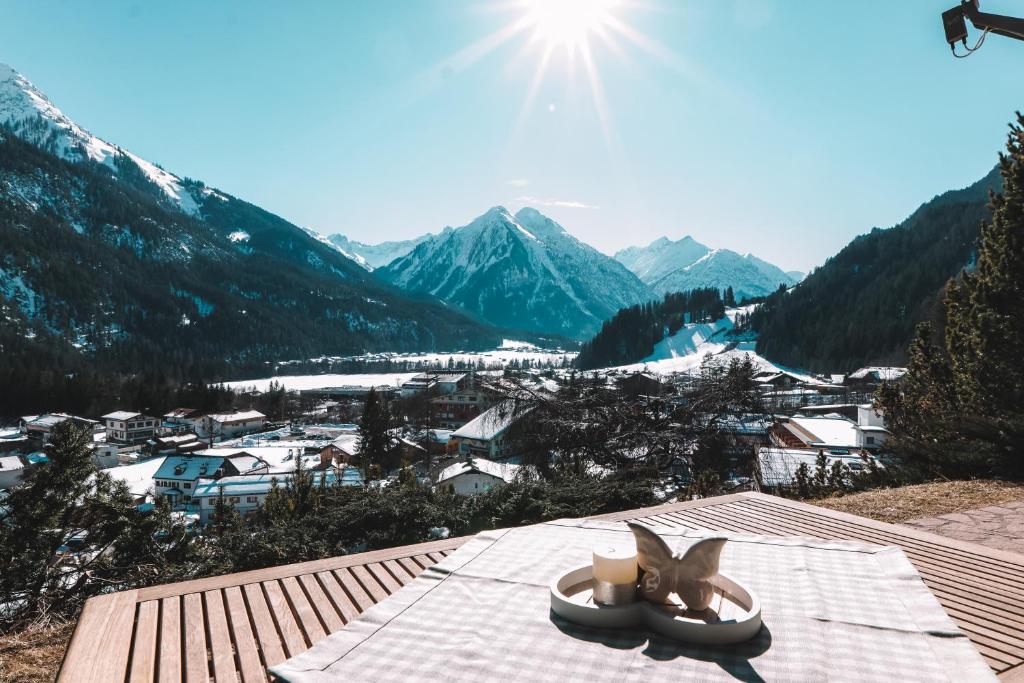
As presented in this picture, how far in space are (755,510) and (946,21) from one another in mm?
5697

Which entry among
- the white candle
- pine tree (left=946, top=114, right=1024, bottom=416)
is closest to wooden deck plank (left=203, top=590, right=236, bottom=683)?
the white candle

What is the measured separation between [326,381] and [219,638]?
14716 cm

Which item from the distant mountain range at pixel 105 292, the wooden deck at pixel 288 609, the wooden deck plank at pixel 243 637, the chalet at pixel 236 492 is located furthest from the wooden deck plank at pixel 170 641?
the distant mountain range at pixel 105 292

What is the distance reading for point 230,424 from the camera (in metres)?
73.8

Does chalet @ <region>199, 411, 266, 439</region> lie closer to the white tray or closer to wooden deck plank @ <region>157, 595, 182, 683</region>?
wooden deck plank @ <region>157, 595, 182, 683</region>

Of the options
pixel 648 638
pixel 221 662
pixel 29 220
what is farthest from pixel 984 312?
pixel 29 220

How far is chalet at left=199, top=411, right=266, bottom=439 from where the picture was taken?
235ft

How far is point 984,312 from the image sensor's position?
1010cm

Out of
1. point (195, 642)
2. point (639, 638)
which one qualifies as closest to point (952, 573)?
point (639, 638)

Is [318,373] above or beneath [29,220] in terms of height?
beneath

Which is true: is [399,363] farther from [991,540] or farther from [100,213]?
[991,540]

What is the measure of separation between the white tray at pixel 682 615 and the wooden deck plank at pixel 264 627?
1356 millimetres

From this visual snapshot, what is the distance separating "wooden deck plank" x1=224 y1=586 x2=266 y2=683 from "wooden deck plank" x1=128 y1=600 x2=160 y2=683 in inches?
13.1

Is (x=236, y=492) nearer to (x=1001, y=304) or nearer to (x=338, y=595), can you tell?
(x=338, y=595)
